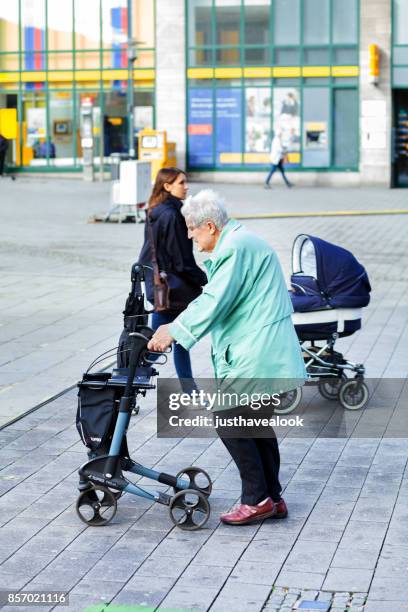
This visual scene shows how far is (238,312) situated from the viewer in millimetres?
5992

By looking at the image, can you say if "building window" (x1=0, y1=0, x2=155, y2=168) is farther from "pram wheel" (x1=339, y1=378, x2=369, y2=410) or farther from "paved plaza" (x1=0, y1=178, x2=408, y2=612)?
"pram wheel" (x1=339, y1=378, x2=369, y2=410)

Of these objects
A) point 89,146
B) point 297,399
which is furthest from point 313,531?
point 89,146

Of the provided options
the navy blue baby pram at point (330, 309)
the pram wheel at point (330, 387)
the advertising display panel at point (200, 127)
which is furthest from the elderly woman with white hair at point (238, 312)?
the advertising display panel at point (200, 127)

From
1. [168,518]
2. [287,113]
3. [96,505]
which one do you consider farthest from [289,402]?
[287,113]

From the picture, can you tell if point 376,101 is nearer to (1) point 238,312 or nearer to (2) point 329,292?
(2) point 329,292

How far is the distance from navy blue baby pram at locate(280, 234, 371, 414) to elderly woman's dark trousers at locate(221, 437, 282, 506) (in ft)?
7.46

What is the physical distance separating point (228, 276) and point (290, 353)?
492mm

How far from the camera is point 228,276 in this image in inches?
232

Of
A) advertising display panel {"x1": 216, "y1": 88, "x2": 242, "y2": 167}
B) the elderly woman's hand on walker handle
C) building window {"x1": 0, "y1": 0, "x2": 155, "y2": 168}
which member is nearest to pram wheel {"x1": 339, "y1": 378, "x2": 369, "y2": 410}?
the elderly woman's hand on walker handle

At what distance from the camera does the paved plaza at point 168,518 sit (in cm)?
530

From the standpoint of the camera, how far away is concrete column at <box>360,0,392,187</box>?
33.4 meters

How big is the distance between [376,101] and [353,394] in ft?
85.5

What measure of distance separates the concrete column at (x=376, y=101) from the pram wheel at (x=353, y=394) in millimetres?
25961

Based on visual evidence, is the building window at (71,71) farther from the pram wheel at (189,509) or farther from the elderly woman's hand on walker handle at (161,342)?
the elderly woman's hand on walker handle at (161,342)
